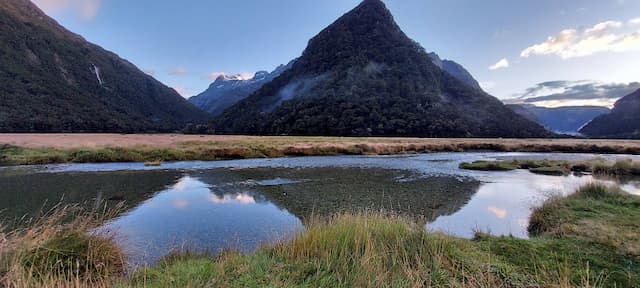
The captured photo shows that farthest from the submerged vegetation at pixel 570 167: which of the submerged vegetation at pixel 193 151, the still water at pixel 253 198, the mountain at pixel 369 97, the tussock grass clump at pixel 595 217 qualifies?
the mountain at pixel 369 97

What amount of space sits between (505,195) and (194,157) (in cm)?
2771

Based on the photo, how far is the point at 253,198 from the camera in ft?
51.4

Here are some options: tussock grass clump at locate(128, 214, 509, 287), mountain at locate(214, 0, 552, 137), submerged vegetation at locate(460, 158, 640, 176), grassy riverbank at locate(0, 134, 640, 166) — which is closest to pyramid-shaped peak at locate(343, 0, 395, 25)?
mountain at locate(214, 0, 552, 137)

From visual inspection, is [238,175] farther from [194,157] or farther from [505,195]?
[505,195]

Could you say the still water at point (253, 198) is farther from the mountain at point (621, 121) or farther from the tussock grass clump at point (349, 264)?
the mountain at point (621, 121)

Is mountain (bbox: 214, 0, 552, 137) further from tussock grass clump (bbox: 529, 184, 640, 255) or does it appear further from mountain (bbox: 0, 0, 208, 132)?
tussock grass clump (bbox: 529, 184, 640, 255)

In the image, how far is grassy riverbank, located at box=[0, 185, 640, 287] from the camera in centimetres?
491

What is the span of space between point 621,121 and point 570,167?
19634cm

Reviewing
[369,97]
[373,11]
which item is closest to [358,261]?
[369,97]

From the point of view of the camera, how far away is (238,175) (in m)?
23.1

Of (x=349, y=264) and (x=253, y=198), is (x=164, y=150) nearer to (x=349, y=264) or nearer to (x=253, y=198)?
(x=253, y=198)

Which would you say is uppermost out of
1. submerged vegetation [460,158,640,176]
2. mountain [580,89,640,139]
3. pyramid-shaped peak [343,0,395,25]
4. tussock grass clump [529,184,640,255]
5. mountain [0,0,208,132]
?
pyramid-shaped peak [343,0,395,25]

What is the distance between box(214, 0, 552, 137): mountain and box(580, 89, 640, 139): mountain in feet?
201

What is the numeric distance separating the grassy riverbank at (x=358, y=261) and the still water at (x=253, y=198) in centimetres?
100
